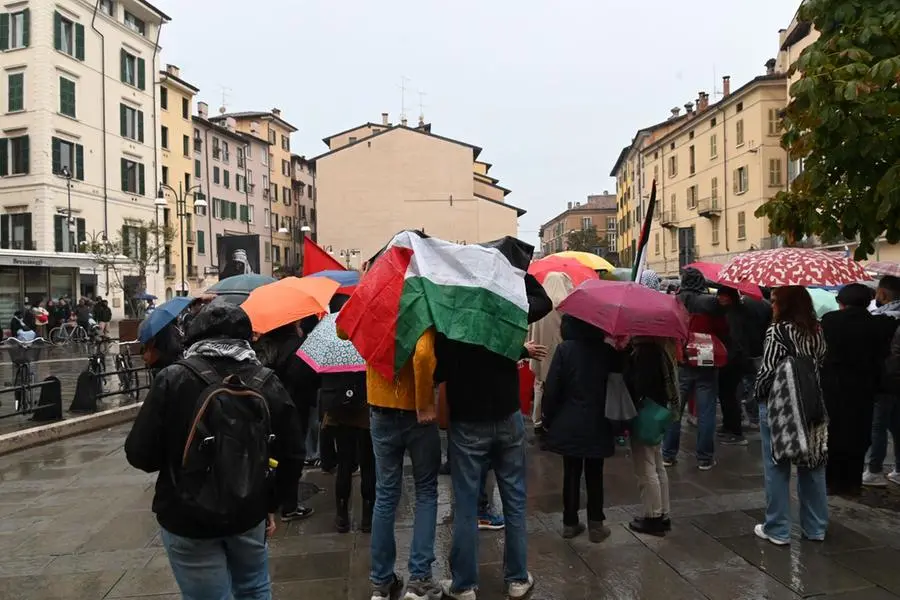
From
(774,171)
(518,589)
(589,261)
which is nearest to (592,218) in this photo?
(774,171)

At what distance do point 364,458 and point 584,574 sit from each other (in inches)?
66.7

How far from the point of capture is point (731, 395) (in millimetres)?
7445

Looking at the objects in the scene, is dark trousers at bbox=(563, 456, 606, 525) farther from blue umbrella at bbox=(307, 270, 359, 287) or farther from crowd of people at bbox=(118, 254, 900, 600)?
blue umbrella at bbox=(307, 270, 359, 287)

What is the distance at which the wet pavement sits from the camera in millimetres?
3963

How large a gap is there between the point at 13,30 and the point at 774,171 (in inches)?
1584

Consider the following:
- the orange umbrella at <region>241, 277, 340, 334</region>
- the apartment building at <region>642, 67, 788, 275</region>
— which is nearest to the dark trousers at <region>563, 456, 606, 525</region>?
the orange umbrella at <region>241, 277, 340, 334</region>

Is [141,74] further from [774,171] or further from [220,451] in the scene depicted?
[220,451]

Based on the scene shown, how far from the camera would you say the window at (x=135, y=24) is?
38.7 m

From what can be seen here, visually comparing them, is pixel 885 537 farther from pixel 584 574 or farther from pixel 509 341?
pixel 509 341

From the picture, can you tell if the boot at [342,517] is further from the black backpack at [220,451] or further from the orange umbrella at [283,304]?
the black backpack at [220,451]

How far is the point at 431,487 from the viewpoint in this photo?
12.2ft

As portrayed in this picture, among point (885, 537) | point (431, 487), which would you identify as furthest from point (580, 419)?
point (885, 537)

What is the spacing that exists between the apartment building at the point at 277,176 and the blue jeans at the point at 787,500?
192ft

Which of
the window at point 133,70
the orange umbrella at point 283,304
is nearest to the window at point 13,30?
the window at point 133,70
